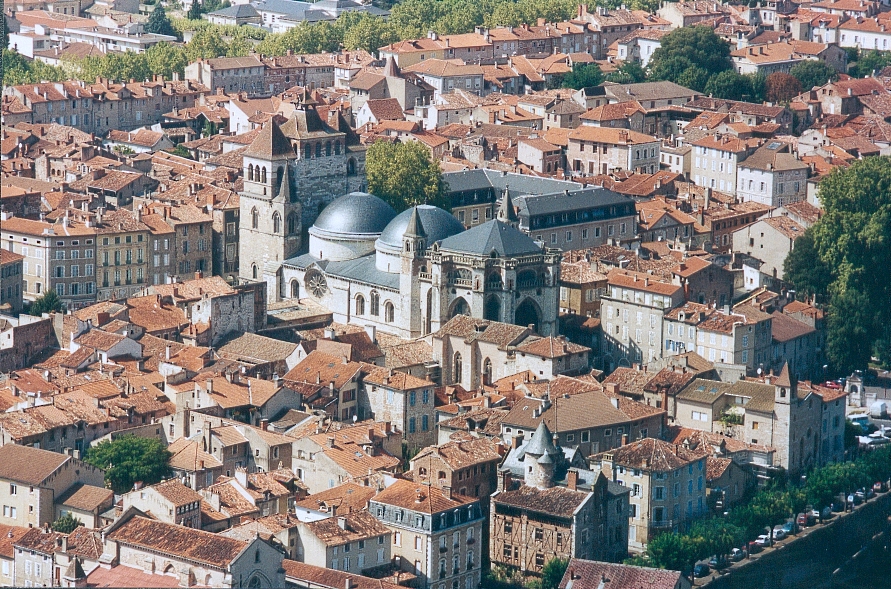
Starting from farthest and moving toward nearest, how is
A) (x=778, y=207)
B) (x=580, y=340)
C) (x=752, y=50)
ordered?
(x=752, y=50) < (x=778, y=207) < (x=580, y=340)

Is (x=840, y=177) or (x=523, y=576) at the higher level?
(x=840, y=177)

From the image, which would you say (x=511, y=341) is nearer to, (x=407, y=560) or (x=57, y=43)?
(x=407, y=560)

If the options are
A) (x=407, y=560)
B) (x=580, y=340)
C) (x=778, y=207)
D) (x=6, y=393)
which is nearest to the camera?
(x=407, y=560)

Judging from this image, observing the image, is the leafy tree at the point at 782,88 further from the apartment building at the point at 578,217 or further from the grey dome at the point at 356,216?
the grey dome at the point at 356,216

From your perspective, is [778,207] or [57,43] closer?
[778,207]

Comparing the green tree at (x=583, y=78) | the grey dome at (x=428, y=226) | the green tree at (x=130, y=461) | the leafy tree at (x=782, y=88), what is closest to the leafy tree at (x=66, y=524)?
the green tree at (x=130, y=461)

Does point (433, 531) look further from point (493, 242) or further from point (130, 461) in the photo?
point (493, 242)

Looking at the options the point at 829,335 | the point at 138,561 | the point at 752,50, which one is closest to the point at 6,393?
the point at 138,561
